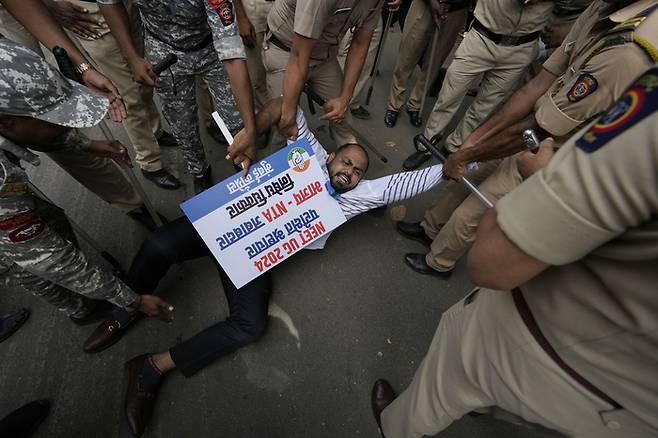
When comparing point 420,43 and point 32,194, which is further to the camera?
point 420,43

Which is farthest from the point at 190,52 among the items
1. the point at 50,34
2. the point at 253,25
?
the point at 253,25

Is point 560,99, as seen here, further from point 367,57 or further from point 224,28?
point 367,57

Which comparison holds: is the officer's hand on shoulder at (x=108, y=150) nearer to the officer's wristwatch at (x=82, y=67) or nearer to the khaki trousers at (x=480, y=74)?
the officer's wristwatch at (x=82, y=67)

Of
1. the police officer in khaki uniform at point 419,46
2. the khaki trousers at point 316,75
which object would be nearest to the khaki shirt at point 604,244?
the khaki trousers at point 316,75

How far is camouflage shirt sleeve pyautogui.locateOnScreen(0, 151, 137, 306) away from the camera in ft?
3.83

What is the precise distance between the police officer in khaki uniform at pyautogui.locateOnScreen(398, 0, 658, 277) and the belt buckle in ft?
2.53

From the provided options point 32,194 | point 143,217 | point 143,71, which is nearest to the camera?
point 32,194

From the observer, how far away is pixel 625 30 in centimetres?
117

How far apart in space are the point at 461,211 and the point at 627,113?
1376 mm

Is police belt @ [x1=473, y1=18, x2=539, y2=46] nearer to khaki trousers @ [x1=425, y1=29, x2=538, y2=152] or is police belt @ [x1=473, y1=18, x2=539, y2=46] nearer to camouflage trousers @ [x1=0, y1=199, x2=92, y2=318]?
khaki trousers @ [x1=425, y1=29, x2=538, y2=152]

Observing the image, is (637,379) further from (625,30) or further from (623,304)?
(625,30)

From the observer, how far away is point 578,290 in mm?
704

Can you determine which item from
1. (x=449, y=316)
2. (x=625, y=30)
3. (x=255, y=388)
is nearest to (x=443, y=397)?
(x=449, y=316)

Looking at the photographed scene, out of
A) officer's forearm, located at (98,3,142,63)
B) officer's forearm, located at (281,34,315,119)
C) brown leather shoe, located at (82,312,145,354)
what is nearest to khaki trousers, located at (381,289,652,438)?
officer's forearm, located at (281,34,315,119)
